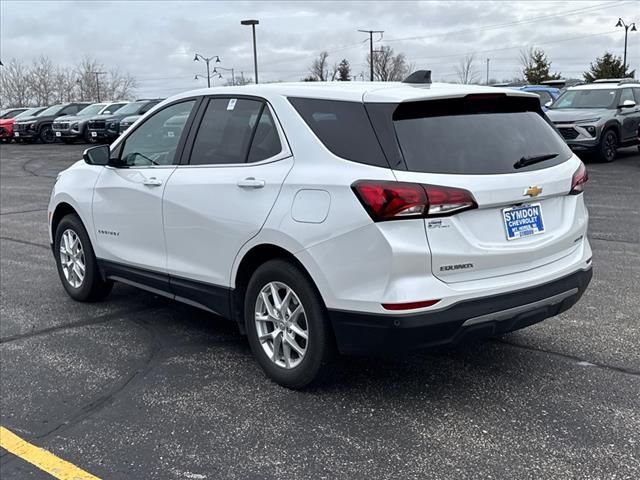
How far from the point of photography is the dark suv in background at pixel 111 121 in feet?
90.1

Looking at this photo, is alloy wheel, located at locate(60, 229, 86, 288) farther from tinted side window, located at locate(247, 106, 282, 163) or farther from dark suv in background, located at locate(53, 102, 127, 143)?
dark suv in background, located at locate(53, 102, 127, 143)

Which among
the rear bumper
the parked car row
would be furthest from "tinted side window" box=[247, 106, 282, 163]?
the parked car row

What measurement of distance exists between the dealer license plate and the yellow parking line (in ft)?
7.75

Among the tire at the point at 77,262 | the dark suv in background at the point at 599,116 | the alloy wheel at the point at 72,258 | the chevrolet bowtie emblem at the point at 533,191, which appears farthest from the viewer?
the dark suv in background at the point at 599,116

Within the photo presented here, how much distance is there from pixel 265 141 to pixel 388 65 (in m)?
75.0

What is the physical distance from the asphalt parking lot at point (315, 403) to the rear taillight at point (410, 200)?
1.11 metres

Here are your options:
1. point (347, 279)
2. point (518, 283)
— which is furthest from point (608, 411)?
point (347, 279)

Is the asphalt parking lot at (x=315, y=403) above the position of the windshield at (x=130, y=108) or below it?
below

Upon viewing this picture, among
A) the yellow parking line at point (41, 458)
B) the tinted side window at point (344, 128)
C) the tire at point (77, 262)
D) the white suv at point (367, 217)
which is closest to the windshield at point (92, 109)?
the tire at point (77, 262)

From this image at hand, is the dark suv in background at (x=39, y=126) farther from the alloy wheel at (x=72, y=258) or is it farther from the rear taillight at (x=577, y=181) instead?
the rear taillight at (x=577, y=181)

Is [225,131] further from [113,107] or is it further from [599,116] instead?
[113,107]

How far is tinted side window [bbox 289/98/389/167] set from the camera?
3637 mm

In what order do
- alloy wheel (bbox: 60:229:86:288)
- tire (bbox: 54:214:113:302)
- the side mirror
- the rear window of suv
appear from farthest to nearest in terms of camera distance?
alloy wheel (bbox: 60:229:86:288) → tire (bbox: 54:214:113:302) → the side mirror → the rear window of suv

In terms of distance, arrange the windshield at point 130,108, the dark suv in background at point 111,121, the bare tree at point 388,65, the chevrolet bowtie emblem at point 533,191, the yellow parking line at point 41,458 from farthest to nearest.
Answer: the bare tree at point 388,65 → the windshield at point 130,108 → the dark suv in background at point 111,121 → the chevrolet bowtie emblem at point 533,191 → the yellow parking line at point 41,458
